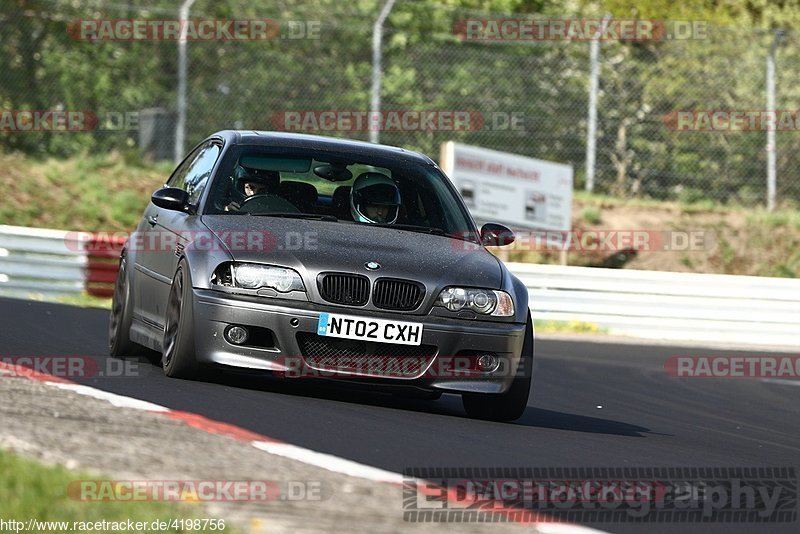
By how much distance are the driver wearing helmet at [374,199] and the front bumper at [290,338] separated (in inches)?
44.8

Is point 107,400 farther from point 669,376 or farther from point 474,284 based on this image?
point 669,376

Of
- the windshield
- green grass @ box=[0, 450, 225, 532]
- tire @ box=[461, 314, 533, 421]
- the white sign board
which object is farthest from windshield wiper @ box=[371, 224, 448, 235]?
the white sign board

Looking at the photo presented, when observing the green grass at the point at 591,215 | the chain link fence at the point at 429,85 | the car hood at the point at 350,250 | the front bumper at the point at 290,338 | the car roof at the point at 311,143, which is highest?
the chain link fence at the point at 429,85

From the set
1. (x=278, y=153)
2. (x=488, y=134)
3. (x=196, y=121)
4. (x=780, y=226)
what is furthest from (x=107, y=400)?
(x=780, y=226)

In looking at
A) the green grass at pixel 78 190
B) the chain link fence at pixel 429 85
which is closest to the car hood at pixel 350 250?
the chain link fence at pixel 429 85

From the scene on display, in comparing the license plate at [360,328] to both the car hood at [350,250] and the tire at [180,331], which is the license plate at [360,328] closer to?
the car hood at [350,250]

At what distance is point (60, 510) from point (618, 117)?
748 inches

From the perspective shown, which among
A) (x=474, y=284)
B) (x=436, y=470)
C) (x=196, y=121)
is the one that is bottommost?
(x=436, y=470)

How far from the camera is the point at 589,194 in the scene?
78.2ft

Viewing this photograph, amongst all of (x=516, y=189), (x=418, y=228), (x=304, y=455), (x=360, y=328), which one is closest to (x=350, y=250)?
(x=360, y=328)

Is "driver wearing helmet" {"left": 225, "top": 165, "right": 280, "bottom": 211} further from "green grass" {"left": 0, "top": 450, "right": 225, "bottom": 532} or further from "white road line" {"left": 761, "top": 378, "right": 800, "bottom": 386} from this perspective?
"white road line" {"left": 761, "top": 378, "right": 800, "bottom": 386}

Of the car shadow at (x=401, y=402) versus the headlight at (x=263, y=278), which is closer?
the headlight at (x=263, y=278)

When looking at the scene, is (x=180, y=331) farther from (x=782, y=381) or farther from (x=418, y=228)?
(x=782, y=381)

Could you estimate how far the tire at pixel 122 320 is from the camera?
9.66 metres
